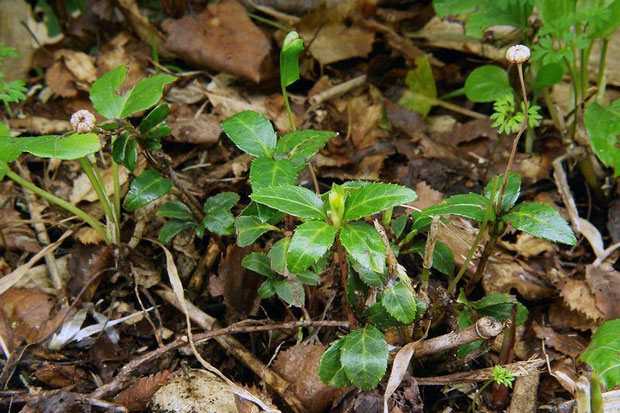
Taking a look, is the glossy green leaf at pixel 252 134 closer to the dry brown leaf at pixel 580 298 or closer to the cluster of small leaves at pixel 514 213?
the cluster of small leaves at pixel 514 213

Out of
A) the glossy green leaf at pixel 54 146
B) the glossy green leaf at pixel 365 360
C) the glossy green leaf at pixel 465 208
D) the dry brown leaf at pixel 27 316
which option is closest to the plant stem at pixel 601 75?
the glossy green leaf at pixel 465 208

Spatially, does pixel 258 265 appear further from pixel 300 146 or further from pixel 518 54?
pixel 518 54

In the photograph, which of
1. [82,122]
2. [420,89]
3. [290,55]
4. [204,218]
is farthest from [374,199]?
[420,89]

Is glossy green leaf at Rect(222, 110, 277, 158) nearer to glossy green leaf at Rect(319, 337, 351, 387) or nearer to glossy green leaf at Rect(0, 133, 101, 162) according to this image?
glossy green leaf at Rect(0, 133, 101, 162)

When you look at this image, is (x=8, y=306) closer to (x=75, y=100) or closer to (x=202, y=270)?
(x=202, y=270)

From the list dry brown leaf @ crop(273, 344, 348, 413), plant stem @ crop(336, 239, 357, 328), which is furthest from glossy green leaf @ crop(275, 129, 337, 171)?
dry brown leaf @ crop(273, 344, 348, 413)

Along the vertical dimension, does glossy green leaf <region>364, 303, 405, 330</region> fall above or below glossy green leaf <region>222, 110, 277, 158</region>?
below
